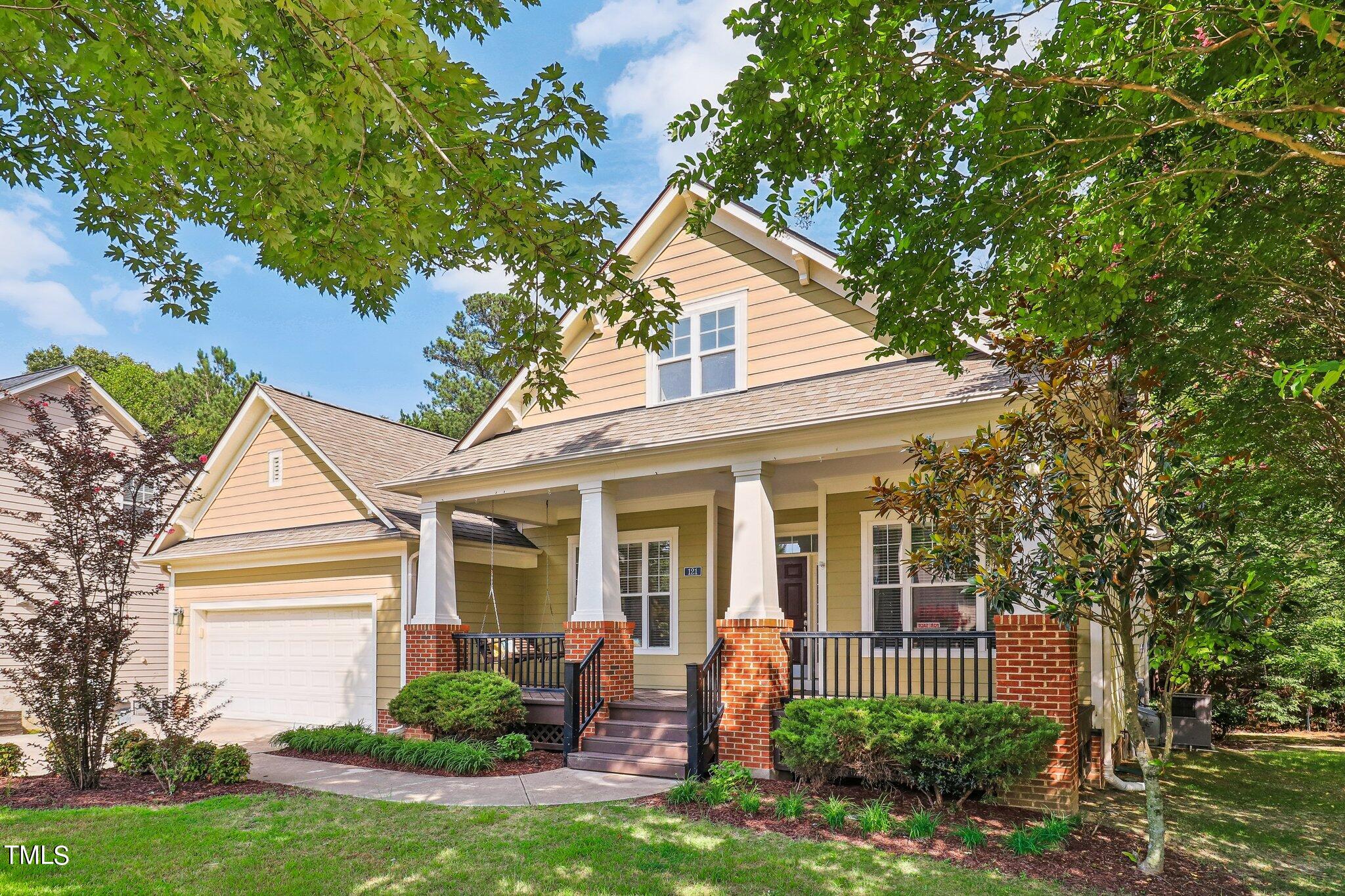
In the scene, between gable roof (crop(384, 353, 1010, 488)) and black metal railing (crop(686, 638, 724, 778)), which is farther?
black metal railing (crop(686, 638, 724, 778))

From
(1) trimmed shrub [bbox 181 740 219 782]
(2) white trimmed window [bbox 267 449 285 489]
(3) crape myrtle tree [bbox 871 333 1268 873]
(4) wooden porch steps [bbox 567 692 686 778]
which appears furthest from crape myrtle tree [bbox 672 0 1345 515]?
(2) white trimmed window [bbox 267 449 285 489]

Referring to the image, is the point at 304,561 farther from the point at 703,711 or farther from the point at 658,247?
the point at 703,711

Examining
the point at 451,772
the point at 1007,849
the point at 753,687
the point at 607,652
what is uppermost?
the point at 607,652

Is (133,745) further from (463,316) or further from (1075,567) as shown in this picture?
(463,316)

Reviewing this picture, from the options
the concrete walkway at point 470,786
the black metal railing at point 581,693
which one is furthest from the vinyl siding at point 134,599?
the black metal railing at point 581,693

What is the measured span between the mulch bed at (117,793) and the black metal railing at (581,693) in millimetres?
3232

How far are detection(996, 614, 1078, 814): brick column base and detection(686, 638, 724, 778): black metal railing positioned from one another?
3.09 m

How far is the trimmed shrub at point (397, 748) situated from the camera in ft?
32.9

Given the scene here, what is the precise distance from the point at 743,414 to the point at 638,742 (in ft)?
13.9

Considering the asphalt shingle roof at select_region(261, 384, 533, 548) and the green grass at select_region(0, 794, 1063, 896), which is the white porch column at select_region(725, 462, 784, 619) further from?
the asphalt shingle roof at select_region(261, 384, 533, 548)

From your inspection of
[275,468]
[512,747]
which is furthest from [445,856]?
[275,468]

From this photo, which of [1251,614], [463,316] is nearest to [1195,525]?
[1251,614]

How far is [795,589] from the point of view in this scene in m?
12.4

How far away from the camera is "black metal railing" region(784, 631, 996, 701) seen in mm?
8586
